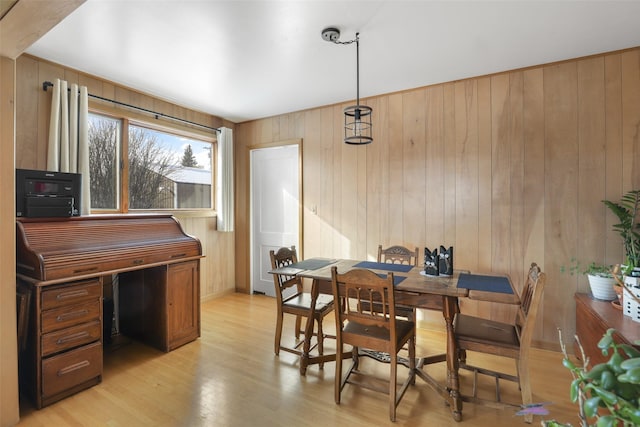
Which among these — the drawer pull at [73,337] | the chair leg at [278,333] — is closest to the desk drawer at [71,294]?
the drawer pull at [73,337]

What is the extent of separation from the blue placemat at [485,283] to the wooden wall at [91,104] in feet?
10.8

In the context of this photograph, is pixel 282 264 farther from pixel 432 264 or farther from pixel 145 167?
pixel 145 167

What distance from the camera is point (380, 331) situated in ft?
6.64

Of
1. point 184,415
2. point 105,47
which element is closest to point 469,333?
point 184,415

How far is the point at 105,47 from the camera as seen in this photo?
8.11 feet

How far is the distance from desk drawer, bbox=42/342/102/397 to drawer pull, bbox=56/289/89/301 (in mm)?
379

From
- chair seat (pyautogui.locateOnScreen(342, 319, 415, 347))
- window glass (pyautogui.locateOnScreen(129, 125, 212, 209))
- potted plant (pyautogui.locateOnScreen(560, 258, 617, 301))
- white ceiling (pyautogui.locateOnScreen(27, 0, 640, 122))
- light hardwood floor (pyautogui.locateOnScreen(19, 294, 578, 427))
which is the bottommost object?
light hardwood floor (pyautogui.locateOnScreen(19, 294, 578, 427))

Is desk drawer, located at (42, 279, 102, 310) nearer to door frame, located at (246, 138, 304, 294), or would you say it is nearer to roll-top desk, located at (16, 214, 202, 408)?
roll-top desk, located at (16, 214, 202, 408)

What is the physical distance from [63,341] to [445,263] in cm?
278

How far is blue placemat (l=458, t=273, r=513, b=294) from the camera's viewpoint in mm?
1971

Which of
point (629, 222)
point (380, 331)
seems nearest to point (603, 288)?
point (629, 222)

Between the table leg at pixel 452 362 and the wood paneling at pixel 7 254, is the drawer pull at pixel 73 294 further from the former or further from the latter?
the table leg at pixel 452 362

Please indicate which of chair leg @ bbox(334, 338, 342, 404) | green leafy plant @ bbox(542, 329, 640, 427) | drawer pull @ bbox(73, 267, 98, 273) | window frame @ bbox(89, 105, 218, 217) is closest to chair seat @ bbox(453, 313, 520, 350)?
chair leg @ bbox(334, 338, 342, 404)

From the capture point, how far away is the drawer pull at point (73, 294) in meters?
2.08
